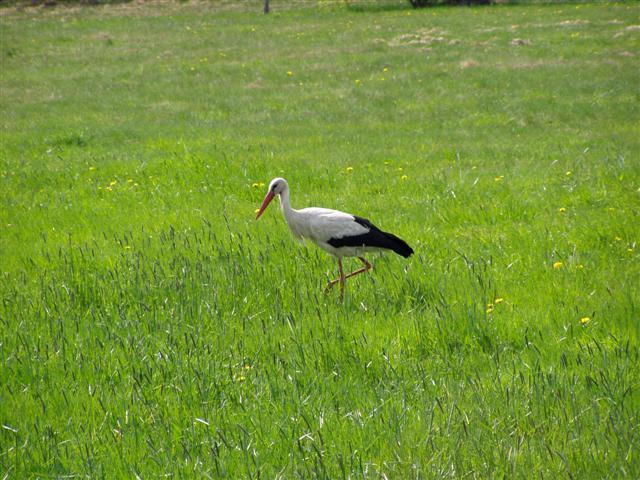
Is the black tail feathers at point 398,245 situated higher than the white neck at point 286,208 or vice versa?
the white neck at point 286,208

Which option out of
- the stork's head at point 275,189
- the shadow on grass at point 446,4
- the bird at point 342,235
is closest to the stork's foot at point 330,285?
the bird at point 342,235

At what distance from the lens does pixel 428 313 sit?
6.11m

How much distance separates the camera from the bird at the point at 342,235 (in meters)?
7.33

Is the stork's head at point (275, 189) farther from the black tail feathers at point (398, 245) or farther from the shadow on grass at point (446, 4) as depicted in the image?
the shadow on grass at point (446, 4)

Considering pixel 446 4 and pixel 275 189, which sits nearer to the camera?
pixel 275 189

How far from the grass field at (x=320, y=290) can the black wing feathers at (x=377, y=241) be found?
205 mm

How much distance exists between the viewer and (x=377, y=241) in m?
7.34

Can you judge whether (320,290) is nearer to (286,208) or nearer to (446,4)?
(286,208)

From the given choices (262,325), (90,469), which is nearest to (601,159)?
(262,325)

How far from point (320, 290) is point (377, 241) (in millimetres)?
743

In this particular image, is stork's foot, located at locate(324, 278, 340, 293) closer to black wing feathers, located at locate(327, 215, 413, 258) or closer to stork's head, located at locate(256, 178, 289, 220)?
black wing feathers, located at locate(327, 215, 413, 258)

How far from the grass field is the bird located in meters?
0.23

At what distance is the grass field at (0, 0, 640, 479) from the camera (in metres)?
4.30

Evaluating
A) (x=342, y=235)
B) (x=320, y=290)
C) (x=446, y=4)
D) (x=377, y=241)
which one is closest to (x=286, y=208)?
(x=342, y=235)
